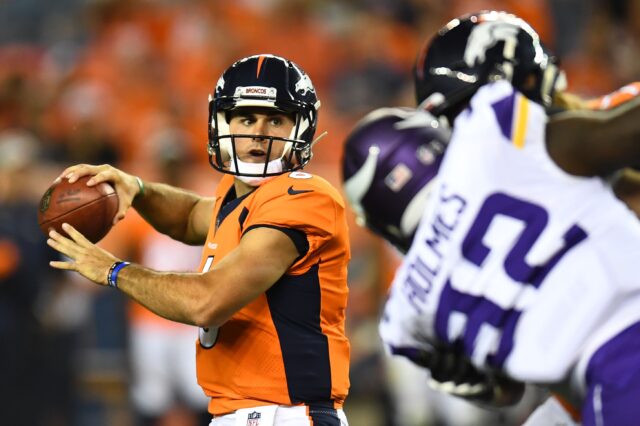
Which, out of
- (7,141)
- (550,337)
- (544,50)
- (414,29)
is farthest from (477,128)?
(414,29)

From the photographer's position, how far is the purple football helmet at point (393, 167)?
2.79 meters

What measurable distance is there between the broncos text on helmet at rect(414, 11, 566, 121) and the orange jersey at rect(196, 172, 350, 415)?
1.51 feet

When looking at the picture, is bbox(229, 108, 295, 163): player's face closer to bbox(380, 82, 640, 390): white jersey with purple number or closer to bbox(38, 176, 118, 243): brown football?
bbox(38, 176, 118, 243): brown football

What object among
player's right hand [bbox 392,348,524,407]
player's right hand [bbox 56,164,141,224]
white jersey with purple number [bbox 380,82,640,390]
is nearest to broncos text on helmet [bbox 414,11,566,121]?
white jersey with purple number [bbox 380,82,640,390]

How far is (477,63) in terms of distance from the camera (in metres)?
3.19

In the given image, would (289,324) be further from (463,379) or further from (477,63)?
(477,63)

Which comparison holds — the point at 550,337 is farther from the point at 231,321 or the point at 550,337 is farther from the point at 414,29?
the point at 414,29

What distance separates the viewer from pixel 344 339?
3.32m

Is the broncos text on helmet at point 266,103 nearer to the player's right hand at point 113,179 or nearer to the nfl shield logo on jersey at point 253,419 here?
the player's right hand at point 113,179

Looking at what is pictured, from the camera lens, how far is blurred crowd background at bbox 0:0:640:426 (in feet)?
22.9

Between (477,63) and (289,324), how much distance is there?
0.96 metres

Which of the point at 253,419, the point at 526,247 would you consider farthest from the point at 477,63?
the point at 253,419

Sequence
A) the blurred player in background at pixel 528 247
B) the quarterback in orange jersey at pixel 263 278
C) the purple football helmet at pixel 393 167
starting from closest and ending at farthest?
the blurred player in background at pixel 528 247, the purple football helmet at pixel 393 167, the quarterback in orange jersey at pixel 263 278

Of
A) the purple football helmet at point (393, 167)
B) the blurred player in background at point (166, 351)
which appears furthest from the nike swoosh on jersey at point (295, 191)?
the blurred player in background at point (166, 351)
